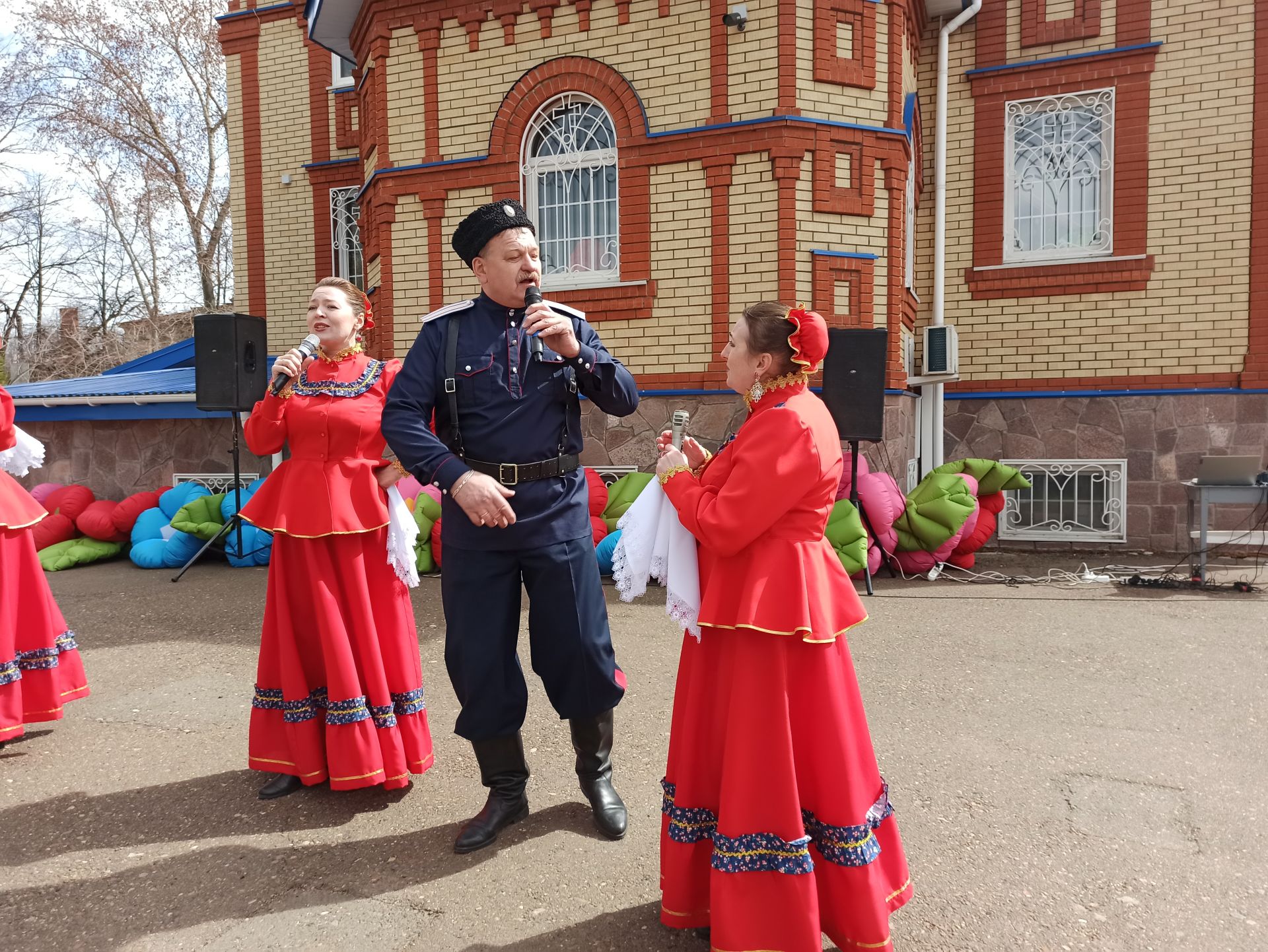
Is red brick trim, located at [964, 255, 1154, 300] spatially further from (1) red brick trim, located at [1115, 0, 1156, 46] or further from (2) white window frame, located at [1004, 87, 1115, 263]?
(1) red brick trim, located at [1115, 0, 1156, 46]

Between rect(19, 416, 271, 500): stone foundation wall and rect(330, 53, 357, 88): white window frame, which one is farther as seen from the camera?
rect(330, 53, 357, 88): white window frame

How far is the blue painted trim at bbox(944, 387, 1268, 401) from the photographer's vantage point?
8.90 meters

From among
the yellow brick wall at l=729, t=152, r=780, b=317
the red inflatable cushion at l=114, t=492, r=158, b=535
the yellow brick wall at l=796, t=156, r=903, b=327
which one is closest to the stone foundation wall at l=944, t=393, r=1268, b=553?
the yellow brick wall at l=796, t=156, r=903, b=327

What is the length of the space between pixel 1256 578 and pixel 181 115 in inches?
1024

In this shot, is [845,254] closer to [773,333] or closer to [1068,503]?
[1068,503]

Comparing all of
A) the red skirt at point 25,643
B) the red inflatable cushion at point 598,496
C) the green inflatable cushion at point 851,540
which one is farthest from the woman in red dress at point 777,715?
the red inflatable cushion at point 598,496

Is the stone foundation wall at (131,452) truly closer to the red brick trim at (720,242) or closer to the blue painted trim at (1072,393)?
the red brick trim at (720,242)

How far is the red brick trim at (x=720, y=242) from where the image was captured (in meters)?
8.30

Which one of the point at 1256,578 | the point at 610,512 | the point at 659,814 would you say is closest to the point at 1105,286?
the point at 1256,578

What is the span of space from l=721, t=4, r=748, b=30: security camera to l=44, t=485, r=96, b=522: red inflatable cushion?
8.52 meters

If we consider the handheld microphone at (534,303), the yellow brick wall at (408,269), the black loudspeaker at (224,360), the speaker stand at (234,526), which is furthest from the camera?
the yellow brick wall at (408,269)

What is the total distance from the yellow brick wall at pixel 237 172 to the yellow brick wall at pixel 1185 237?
11.5 meters

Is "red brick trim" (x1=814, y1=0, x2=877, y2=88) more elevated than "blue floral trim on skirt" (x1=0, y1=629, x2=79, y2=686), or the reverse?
"red brick trim" (x1=814, y1=0, x2=877, y2=88)

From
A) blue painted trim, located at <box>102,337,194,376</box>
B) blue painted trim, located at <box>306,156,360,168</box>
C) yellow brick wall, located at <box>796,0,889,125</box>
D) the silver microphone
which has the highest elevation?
blue painted trim, located at <box>306,156,360,168</box>
